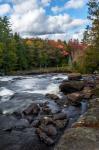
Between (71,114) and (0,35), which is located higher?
Answer: (0,35)

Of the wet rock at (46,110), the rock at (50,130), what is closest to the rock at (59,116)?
the wet rock at (46,110)

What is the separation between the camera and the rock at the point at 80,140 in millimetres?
7940

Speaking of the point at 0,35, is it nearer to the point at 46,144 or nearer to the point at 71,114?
the point at 71,114

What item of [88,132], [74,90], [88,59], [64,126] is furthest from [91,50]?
[88,132]

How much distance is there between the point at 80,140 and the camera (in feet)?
27.1

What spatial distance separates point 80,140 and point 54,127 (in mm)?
9104

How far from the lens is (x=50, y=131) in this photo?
16484 mm

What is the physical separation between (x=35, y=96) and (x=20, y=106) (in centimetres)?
491

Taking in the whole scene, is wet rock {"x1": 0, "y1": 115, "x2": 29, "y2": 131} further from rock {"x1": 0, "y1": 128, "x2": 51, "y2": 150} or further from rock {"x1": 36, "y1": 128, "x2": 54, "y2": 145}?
rock {"x1": 36, "y1": 128, "x2": 54, "y2": 145}

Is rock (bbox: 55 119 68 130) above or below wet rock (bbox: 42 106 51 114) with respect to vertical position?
above

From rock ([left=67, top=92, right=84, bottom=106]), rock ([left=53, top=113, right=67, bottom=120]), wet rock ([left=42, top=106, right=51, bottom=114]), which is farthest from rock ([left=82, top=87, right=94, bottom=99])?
rock ([left=53, top=113, right=67, bottom=120])

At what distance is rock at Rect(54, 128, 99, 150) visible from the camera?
794 cm

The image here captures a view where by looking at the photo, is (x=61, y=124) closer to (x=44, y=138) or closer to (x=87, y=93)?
(x=44, y=138)

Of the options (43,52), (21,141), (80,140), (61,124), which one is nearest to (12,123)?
(61,124)
